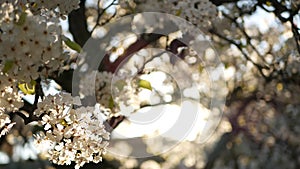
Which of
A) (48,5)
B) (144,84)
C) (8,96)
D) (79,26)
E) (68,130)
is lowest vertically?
(68,130)

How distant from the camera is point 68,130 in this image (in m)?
2.06

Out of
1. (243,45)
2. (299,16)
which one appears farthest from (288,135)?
(299,16)

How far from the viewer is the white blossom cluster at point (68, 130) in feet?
6.70

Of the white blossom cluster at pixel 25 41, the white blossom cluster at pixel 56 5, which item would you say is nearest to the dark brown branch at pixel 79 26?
the white blossom cluster at pixel 56 5

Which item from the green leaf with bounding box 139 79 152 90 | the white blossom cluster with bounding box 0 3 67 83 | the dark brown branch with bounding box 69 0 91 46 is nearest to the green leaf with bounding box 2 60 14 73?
the white blossom cluster with bounding box 0 3 67 83

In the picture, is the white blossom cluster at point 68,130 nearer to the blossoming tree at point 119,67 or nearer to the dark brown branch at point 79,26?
the blossoming tree at point 119,67

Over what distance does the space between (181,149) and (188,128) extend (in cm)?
403

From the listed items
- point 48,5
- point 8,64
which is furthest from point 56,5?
point 8,64

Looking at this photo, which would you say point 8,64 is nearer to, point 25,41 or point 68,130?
point 25,41

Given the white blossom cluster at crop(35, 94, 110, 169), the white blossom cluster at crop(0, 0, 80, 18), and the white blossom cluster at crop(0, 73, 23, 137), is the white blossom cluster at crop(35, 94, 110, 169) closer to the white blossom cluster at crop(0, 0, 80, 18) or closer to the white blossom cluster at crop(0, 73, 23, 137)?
the white blossom cluster at crop(0, 73, 23, 137)

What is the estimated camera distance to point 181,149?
9438 mm

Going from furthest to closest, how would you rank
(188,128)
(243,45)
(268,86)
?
(268,86)
(188,128)
(243,45)

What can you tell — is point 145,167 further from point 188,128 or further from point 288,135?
point 288,135

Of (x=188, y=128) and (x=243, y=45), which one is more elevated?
(x=243, y=45)
